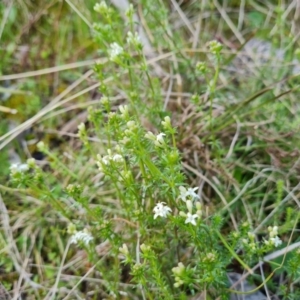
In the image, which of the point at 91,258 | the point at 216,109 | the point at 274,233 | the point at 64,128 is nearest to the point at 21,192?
the point at 64,128

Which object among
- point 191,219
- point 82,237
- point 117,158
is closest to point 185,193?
point 191,219

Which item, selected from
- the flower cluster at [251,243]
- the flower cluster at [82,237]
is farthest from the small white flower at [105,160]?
the flower cluster at [251,243]

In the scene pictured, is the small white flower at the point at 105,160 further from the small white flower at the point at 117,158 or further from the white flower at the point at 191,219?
the white flower at the point at 191,219

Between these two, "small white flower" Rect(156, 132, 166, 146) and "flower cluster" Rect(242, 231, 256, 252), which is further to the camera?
"flower cluster" Rect(242, 231, 256, 252)

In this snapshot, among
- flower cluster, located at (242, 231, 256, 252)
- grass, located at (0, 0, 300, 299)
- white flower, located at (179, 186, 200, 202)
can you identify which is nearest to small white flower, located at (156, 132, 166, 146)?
grass, located at (0, 0, 300, 299)

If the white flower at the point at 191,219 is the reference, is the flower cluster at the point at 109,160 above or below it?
above

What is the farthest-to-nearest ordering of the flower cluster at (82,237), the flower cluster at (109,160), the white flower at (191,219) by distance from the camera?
the flower cluster at (82,237)
the flower cluster at (109,160)
the white flower at (191,219)

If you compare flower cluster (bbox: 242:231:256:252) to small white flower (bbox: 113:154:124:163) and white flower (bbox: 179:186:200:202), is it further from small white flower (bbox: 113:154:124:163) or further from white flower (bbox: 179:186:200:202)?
small white flower (bbox: 113:154:124:163)

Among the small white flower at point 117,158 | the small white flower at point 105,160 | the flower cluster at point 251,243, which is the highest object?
the small white flower at point 105,160

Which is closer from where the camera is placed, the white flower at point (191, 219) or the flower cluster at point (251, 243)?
the white flower at point (191, 219)

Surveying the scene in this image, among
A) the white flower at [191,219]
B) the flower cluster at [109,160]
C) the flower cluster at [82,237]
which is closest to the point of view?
the white flower at [191,219]
